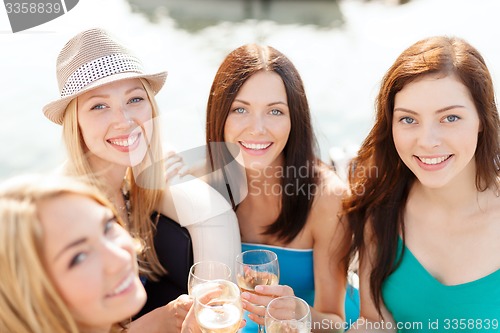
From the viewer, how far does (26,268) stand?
1.23m

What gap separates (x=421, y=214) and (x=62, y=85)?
1.61 m

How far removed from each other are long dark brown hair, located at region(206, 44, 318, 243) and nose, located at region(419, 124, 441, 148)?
24.9 inches

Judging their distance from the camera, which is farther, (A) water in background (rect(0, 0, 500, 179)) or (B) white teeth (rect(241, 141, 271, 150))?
(A) water in background (rect(0, 0, 500, 179))

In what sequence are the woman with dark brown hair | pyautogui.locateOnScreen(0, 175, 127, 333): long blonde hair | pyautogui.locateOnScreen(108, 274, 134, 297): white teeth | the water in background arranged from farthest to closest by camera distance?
the water in background, the woman with dark brown hair, pyautogui.locateOnScreen(108, 274, 134, 297): white teeth, pyautogui.locateOnScreen(0, 175, 127, 333): long blonde hair

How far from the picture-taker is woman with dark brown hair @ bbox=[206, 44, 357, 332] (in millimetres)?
2391

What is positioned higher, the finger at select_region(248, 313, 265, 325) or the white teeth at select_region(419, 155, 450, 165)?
the white teeth at select_region(419, 155, 450, 165)

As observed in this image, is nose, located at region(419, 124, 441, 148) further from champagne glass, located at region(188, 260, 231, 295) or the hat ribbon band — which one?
the hat ribbon band

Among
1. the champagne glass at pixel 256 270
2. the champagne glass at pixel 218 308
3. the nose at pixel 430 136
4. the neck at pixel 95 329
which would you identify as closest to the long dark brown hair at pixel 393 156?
the nose at pixel 430 136

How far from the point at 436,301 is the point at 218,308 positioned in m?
1.01

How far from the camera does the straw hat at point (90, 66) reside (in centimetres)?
229

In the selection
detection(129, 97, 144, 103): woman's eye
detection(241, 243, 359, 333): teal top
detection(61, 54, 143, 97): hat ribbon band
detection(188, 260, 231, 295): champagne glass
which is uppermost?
detection(61, 54, 143, 97): hat ribbon band

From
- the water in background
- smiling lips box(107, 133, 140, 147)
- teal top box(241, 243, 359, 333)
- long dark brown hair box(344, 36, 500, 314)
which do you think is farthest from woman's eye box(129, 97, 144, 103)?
the water in background

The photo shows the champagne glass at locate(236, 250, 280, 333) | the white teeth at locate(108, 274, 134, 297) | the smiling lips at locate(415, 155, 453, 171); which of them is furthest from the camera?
the smiling lips at locate(415, 155, 453, 171)

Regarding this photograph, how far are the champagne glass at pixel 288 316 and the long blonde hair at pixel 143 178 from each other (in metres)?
0.83
